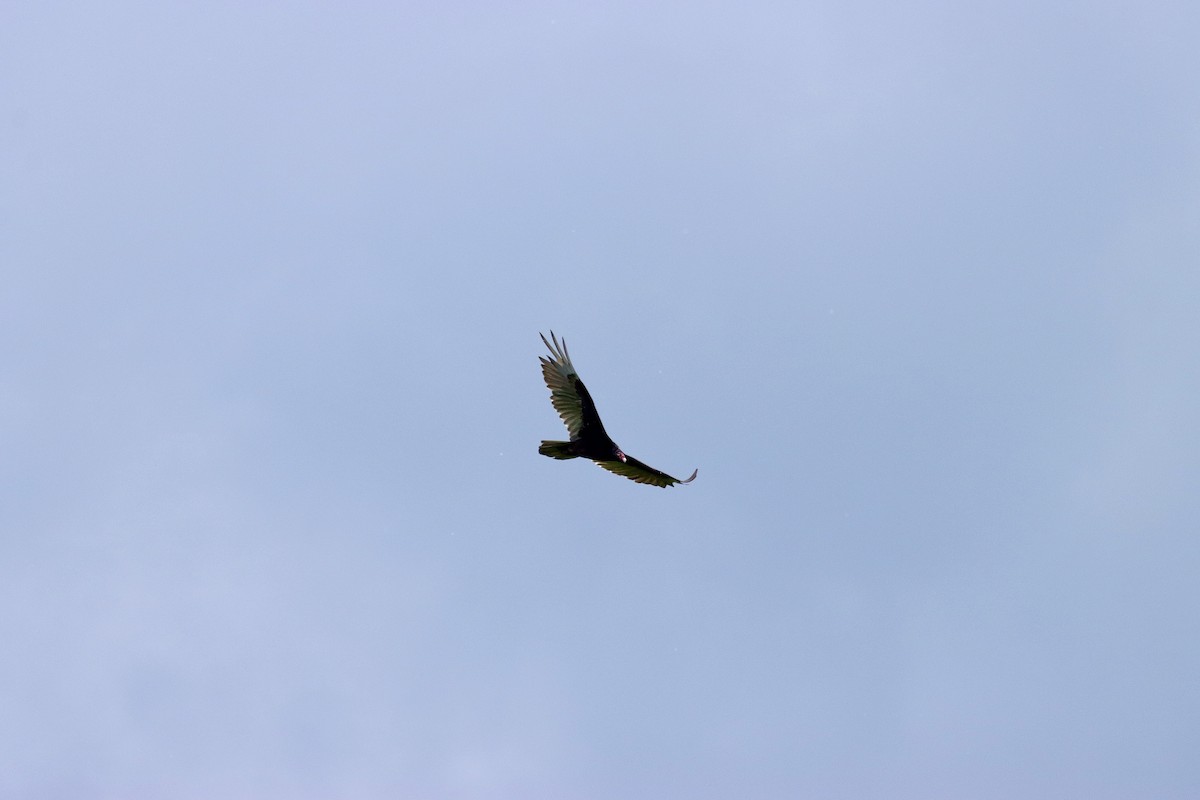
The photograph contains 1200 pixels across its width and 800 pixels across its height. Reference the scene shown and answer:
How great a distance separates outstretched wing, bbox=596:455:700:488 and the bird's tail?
3.84 feet

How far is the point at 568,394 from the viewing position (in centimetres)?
3991

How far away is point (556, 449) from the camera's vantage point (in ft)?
132

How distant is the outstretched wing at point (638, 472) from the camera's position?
38.9m

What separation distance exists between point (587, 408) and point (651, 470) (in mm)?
3051

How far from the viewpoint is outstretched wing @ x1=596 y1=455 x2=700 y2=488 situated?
3888 centimetres

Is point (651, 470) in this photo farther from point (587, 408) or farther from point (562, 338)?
point (562, 338)

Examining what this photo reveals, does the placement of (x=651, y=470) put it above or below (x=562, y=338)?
below

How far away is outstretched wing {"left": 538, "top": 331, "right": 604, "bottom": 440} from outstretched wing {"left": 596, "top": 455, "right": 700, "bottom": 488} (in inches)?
55.0

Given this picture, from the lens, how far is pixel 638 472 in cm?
3978

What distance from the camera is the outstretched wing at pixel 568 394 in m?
39.3

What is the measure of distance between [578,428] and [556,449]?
1169mm

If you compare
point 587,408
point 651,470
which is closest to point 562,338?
point 587,408

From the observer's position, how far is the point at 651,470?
38.7 metres

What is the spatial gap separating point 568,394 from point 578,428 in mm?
1245
